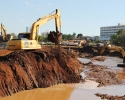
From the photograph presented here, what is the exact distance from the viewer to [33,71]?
1745 centimetres

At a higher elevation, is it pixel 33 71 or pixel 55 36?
pixel 55 36

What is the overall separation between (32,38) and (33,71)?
4.37 m

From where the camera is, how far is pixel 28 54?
1864 cm

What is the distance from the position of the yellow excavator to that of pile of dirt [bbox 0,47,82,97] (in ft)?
1.86

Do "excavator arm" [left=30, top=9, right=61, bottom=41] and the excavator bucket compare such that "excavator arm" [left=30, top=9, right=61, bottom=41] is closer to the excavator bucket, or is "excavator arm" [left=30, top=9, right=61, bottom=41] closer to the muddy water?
the excavator bucket

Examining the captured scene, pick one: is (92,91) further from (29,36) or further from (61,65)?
(29,36)

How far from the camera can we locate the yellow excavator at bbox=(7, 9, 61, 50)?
60.8 ft

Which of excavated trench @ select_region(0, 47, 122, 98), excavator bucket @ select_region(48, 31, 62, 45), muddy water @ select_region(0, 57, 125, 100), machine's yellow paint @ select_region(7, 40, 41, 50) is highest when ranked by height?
excavator bucket @ select_region(48, 31, 62, 45)

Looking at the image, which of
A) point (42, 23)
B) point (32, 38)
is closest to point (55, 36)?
point (42, 23)

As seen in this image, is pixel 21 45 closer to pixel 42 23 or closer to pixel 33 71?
pixel 33 71

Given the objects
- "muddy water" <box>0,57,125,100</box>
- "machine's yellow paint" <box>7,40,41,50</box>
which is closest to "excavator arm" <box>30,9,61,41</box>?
"machine's yellow paint" <box>7,40,41,50</box>

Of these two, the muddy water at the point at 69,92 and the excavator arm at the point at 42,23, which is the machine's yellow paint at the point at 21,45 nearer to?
the excavator arm at the point at 42,23

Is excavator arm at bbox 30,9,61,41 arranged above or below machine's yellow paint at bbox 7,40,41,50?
above

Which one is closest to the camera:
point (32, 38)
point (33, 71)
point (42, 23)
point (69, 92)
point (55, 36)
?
point (69, 92)
